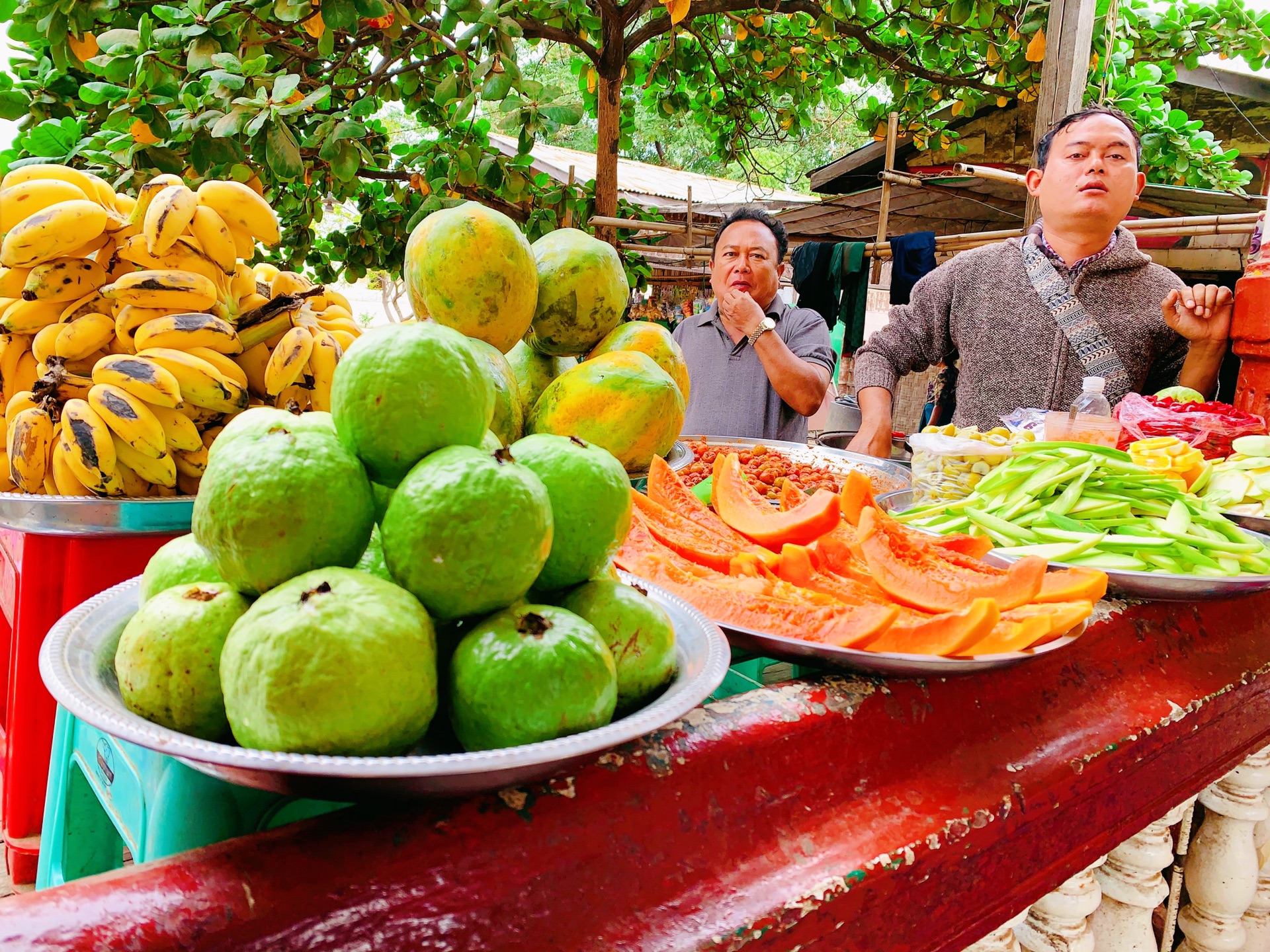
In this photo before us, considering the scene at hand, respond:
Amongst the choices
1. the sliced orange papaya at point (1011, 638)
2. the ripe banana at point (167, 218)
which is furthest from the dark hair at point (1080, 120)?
the ripe banana at point (167, 218)

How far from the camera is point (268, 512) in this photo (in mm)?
646

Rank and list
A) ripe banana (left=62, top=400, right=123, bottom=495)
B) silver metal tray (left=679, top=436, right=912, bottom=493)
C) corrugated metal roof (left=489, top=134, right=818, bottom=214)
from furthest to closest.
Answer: corrugated metal roof (left=489, top=134, right=818, bottom=214) → silver metal tray (left=679, top=436, right=912, bottom=493) → ripe banana (left=62, top=400, right=123, bottom=495)

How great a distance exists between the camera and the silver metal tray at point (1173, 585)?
129 centimetres

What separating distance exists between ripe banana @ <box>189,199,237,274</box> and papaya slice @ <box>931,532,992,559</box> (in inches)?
58.4

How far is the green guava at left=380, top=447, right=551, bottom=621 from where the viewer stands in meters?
0.64

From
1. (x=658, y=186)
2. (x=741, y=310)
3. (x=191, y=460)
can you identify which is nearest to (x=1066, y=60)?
(x=741, y=310)

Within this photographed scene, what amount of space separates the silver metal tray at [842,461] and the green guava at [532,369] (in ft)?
2.99

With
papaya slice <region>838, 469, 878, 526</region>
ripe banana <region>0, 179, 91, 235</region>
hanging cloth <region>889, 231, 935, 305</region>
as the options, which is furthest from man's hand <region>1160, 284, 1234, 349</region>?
ripe banana <region>0, 179, 91, 235</region>

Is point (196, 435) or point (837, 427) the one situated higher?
point (196, 435)

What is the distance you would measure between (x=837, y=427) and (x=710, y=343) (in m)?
1.75

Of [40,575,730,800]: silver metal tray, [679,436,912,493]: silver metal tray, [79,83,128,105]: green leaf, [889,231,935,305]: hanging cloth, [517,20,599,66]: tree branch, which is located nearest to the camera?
[40,575,730,800]: silver metal tray

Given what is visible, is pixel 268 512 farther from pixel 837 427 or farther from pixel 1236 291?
pixel 837 427

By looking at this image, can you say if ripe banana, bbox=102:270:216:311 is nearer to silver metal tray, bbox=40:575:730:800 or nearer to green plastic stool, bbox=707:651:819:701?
silver metal tray, bbox=40:575:730:800

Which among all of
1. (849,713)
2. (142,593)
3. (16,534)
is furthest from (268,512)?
(16,534)
